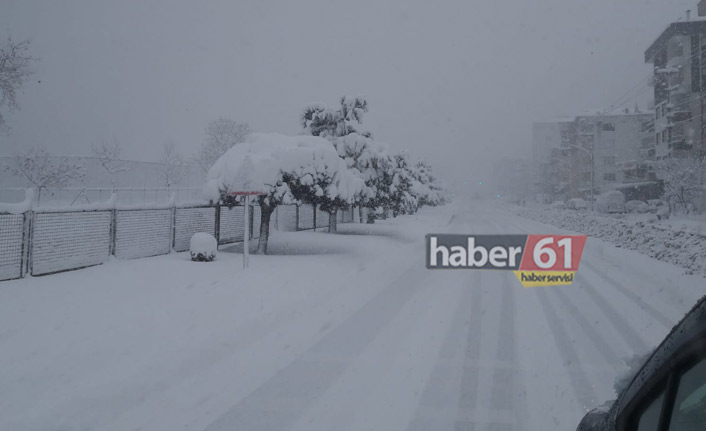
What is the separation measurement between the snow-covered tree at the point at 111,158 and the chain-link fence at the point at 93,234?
164 ft

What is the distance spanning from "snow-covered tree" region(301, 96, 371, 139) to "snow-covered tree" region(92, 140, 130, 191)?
143 ft

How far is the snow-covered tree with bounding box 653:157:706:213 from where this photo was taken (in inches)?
1464

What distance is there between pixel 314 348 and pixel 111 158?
2806 inches

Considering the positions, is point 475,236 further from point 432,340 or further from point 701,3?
point 701,3

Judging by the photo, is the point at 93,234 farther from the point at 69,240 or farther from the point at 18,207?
the point at 18,207

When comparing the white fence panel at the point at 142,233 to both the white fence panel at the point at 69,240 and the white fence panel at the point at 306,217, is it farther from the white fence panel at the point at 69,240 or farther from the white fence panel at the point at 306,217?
the white fence panel at the point at 306,217

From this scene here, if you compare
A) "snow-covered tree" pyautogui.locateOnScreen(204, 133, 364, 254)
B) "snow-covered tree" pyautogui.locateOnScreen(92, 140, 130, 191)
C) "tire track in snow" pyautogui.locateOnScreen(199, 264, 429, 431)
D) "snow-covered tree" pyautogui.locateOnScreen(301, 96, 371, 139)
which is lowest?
"tire track in snow" pyautogui.locateOnScreen(199, 264, 429, 431)

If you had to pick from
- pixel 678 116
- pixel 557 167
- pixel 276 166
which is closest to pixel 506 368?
pixel 276 166

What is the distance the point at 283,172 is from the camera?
16.3 metres

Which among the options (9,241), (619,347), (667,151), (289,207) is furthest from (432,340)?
(667,151)

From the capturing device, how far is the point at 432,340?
23.3 ft

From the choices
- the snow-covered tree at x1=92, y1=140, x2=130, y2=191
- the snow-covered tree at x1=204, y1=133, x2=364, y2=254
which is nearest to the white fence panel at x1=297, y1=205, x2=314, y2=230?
the snow-covered tree at x1=204, y1=133, x2=364, y2=254

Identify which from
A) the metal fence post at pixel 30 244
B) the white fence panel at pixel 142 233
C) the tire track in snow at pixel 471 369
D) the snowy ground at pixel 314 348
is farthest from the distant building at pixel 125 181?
the tire track in snow at pixel 471 369

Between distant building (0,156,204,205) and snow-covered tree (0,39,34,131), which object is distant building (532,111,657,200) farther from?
snow-covered tree (0,39,34,131)
